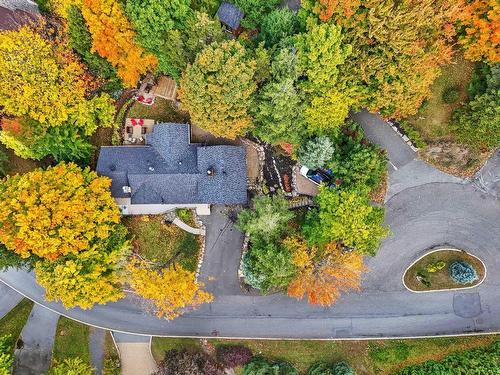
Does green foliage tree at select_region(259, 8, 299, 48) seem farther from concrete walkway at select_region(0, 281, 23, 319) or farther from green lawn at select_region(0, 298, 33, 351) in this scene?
concrete walkway at select_region(0, 281, 23, 319)

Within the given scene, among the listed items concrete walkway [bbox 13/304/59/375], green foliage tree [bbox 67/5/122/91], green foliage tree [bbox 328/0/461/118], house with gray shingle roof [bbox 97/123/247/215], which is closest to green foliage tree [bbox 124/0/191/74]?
green foliage tree [bbox 67/5/122/91]

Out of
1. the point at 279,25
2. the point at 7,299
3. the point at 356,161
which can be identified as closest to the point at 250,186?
the point at 356,161

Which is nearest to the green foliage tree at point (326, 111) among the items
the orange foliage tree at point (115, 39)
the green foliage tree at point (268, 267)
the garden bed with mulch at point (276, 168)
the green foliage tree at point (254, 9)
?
the garden bed with mulch at point (276, 168)

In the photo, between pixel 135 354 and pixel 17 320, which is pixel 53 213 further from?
pixel 135 354

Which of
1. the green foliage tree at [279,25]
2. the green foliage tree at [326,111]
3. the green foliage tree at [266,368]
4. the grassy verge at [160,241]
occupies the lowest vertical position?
the green foliage tree at [266,368]

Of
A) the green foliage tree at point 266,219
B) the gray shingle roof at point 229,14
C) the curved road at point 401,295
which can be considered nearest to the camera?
the gray shingle roof at point 229,14

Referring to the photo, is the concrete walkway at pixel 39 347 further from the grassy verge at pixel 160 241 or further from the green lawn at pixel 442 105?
the green lawn at pixel 442 105

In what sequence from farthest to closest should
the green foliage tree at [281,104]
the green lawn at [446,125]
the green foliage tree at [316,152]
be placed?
the green lawn at [446,125] < the green foliage tree at [316,152] < the green foliage tree at [281,104]

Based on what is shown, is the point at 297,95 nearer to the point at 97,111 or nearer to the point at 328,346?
the point at 97,111
